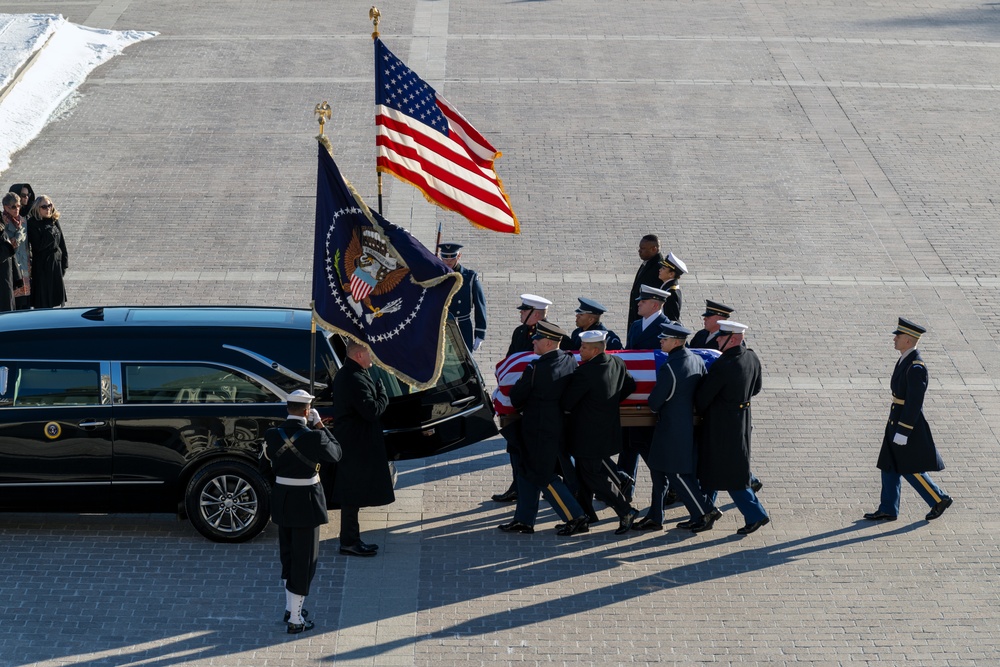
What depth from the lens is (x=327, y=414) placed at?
9.23m

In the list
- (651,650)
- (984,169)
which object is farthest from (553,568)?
(984,169)

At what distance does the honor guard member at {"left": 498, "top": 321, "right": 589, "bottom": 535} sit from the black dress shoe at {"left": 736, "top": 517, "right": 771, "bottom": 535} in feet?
4.31

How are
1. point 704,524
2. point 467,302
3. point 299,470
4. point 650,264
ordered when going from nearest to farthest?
point 299,470
point 704,524
point 650,264
point 467,302

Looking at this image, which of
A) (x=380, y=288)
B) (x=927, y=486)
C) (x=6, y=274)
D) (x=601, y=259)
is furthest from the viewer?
(x=601, y=259)

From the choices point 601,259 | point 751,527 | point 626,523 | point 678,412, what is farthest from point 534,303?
point 601,259

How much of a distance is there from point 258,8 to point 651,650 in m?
20.8

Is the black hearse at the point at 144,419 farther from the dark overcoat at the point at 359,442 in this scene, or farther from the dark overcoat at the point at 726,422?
the dark overcoat at the point at 726,422

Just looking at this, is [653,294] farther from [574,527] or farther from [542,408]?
[574,527]

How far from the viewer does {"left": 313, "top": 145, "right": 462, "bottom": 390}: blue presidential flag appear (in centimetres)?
880

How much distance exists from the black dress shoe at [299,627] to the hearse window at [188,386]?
1.77 meters

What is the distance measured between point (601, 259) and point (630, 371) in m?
5.95

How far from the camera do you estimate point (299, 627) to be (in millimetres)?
8086

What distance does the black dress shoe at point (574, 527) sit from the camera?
31.3ft

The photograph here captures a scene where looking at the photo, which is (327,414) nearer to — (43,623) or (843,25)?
(43,623)
